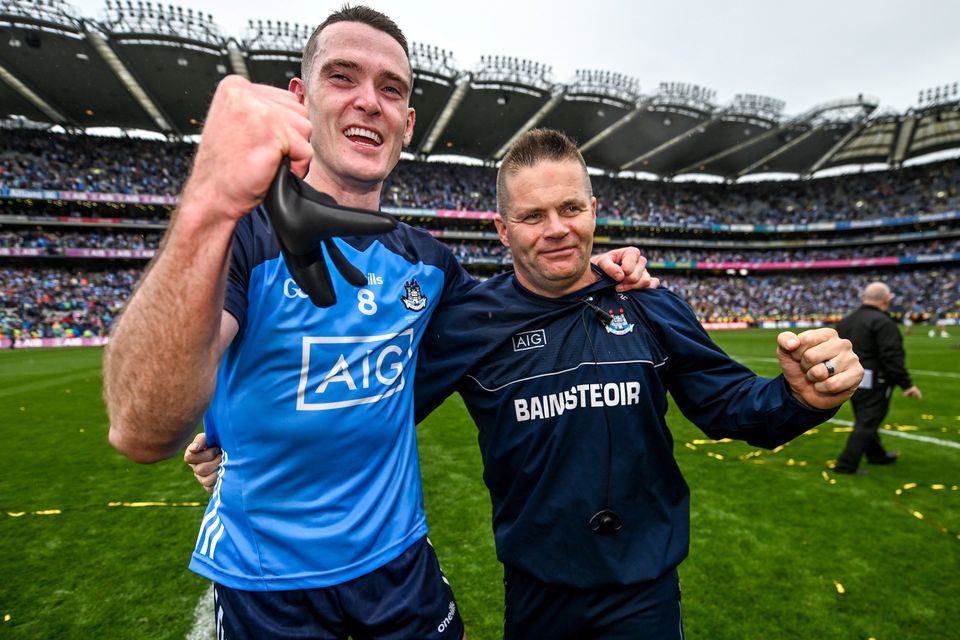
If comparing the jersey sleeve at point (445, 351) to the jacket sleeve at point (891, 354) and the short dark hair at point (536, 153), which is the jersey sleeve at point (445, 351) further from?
the jacket sleeve at point (891, 354)

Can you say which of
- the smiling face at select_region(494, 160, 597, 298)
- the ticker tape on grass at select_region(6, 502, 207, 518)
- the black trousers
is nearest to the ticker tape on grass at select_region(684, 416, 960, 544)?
the black trousers

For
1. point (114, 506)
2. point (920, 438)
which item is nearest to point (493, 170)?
point (920, 438)

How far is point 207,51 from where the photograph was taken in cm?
2662

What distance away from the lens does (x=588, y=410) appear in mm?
2023

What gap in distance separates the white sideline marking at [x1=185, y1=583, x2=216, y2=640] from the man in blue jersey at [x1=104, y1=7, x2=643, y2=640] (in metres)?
2.15

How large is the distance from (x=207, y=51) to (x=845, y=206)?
61603 mm

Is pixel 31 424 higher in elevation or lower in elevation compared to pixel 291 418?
lower

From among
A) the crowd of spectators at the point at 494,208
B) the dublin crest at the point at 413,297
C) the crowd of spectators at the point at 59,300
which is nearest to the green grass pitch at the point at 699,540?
the dublin crest at the point at 413,297

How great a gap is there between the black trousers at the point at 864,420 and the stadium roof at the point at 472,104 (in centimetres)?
2997

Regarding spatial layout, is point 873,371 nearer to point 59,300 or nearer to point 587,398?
point 587,398

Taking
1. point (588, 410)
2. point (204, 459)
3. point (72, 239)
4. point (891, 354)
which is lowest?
point (891, 354)

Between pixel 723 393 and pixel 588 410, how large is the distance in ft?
1.96

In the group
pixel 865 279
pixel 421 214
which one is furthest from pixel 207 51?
pixel 865 279

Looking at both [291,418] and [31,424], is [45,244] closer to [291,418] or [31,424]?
[31,424]
